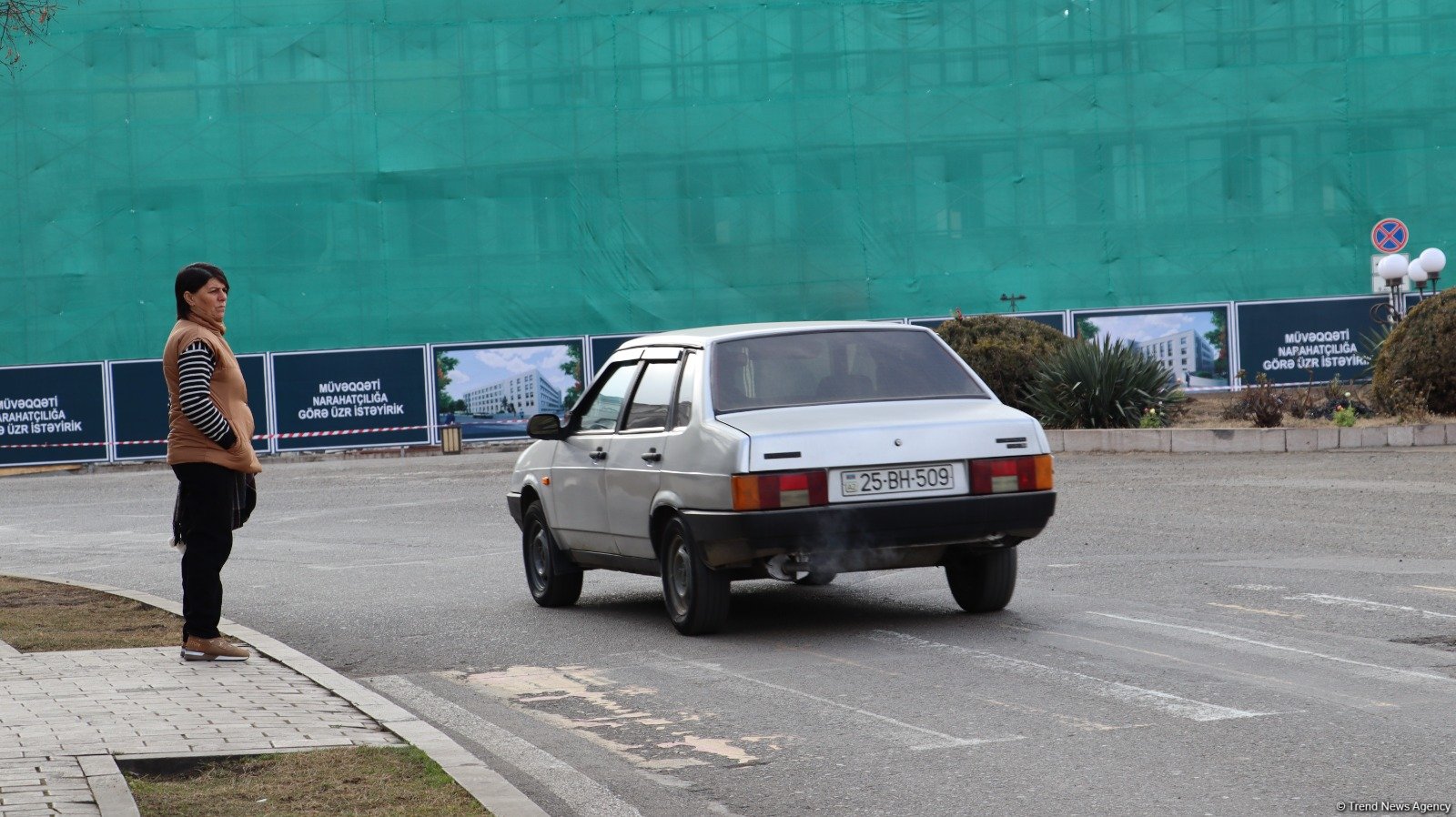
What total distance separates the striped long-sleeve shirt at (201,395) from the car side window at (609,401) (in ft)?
8.07

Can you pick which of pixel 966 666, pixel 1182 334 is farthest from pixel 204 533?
pixel 1182 334

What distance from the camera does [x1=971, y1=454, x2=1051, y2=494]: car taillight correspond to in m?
8.73

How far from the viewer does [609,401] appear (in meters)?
10.3

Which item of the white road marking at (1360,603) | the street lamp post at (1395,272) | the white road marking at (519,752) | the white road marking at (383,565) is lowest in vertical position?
the white road marking at (383,565)

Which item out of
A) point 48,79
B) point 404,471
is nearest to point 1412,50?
point 404,471

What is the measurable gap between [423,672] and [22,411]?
25.1m

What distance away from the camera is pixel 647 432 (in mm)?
9531

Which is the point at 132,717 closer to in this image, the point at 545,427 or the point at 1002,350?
the point at 545,427

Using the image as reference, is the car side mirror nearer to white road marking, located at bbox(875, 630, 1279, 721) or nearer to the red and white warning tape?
white road marking, located at bbox(875, 630, 1279, 721)

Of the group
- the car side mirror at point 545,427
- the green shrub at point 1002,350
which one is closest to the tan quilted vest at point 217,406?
the car side mirror at point 545,427

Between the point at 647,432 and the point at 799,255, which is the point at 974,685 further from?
the point at 799,255

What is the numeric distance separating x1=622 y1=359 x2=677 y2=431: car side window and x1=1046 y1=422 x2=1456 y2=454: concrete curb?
40.2ft

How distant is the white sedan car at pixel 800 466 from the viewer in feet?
27.9

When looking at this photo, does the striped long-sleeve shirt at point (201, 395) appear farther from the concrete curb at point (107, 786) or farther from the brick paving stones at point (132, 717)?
the concrete curb at point (107, 786)
